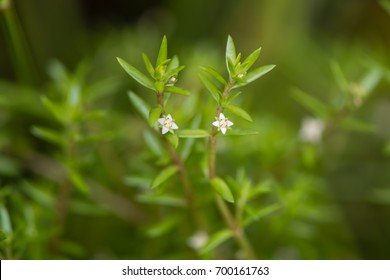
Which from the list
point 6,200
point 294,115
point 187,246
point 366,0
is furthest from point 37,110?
point 366,0

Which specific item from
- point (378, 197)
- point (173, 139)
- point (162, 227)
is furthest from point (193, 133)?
point (378, 197)

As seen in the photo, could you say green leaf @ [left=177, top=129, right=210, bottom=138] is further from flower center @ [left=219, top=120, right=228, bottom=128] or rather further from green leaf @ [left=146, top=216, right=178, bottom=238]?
green leaf @ [left=146, top=216, right=178, bottom=238]

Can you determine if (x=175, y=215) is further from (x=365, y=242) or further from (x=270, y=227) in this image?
(x=365, y=242)

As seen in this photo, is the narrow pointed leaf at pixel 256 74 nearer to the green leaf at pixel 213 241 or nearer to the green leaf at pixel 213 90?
the green leaf at pixel 213 90

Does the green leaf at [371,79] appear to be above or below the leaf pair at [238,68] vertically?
above

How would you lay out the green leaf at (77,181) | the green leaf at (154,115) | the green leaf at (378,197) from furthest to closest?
the green leaf at (378,197) → the green leaf at (77,181) → the green leaf at (154,115)

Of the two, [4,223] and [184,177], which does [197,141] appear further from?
[4,223]

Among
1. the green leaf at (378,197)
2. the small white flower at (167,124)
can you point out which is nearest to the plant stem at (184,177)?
the small white flower at (167,124)
